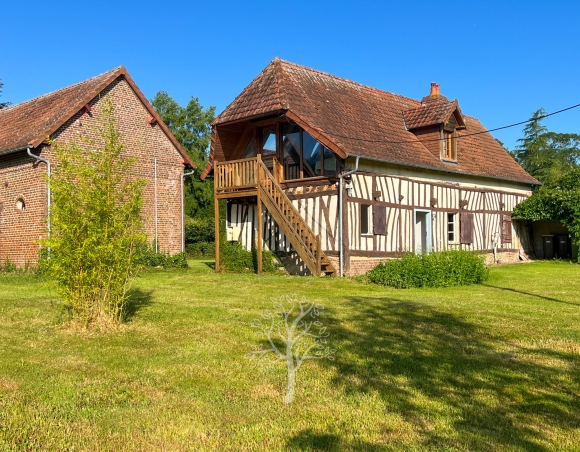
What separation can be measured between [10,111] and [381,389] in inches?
827

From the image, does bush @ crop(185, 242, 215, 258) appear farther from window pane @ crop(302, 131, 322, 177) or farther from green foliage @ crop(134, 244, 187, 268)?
window pane @ crop(302, 131, 322, 177)

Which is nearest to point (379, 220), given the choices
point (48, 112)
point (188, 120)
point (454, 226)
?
point (454, 226)

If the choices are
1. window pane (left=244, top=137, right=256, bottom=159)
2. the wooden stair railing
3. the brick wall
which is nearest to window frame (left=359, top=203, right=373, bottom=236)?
the wooden stair railing

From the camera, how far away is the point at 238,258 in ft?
62.3

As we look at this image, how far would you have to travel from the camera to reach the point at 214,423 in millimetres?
4277

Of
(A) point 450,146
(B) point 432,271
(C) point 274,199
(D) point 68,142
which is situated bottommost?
(B) point 432,271

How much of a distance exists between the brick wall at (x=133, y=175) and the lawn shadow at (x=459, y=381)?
32.6 feet

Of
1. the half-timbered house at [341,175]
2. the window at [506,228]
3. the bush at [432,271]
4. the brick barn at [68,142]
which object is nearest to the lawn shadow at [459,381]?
the bush at [432,271]

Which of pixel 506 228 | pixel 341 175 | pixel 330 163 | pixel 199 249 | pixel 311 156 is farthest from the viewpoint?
pixel 199 249

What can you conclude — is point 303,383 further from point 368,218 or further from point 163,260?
point 163,260

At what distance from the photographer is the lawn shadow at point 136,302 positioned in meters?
8.89

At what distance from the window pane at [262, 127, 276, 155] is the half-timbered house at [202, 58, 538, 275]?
0.03m

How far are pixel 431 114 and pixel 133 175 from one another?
33.7 ft

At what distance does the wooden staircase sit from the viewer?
16.1 m
